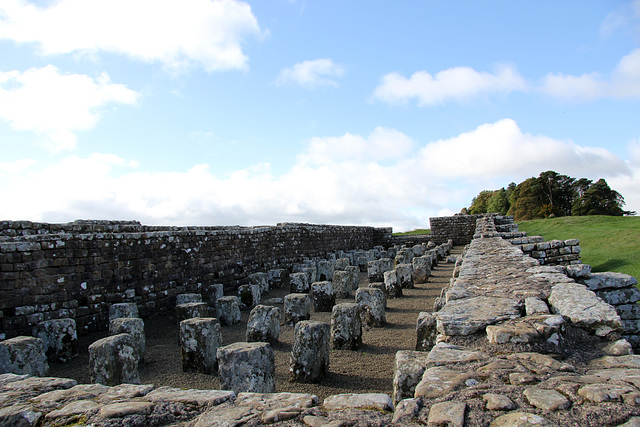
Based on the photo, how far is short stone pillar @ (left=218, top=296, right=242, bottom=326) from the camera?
831cm

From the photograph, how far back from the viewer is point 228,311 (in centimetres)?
834

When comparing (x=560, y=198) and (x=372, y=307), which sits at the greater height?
(x=560, y=198)

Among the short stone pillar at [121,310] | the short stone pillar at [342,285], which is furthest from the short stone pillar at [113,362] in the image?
the short stone pillar at [342,285]

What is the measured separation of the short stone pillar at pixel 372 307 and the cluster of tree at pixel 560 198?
140 feet

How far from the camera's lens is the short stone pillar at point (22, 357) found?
16.7ft

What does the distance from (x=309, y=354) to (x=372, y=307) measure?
2.99 metres

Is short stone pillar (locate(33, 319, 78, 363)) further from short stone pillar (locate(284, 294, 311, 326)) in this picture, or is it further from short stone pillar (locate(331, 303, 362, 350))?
short stone pillar (locate(331, 303, 362, 350))

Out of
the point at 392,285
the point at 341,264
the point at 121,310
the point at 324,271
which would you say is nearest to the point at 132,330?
the point at 121,310

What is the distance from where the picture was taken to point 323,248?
20.7 m

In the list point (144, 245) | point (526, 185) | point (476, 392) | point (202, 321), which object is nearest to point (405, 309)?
point (202, 321)

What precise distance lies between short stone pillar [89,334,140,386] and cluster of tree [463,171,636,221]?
46925mm

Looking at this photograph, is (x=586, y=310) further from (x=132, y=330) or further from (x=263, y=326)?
(x=132, y=330)

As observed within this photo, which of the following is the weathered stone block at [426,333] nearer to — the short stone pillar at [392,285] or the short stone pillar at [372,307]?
the short stone pillar at [372,307]

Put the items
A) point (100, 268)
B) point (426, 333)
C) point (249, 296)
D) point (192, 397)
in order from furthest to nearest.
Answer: point (249, 296) < point (100, 268) < point (426, 333) < point (192, 397)
